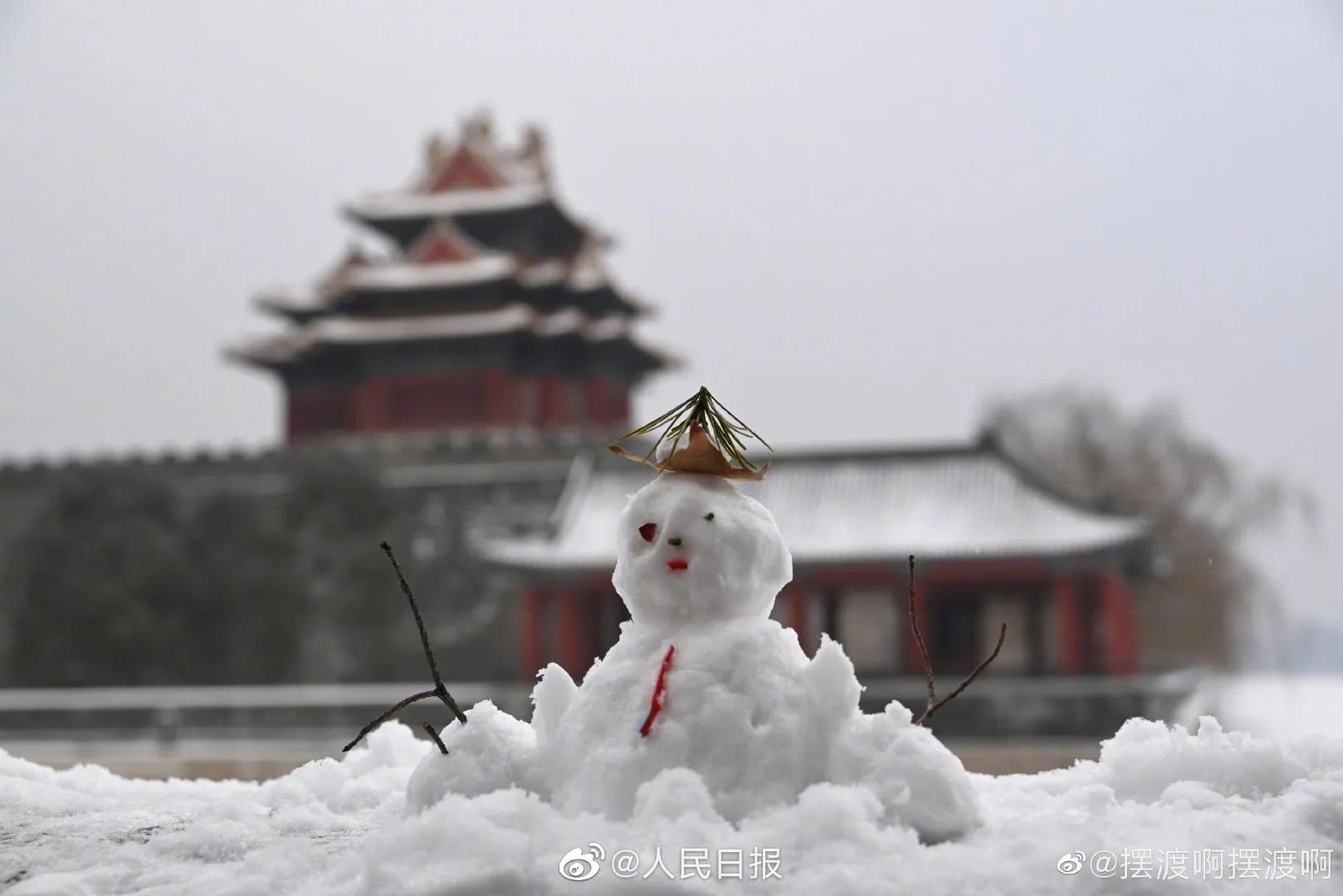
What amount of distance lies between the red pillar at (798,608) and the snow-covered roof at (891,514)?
1.33ft

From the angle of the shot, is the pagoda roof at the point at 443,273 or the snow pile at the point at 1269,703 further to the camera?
the pagoda roof at the point at 443,273

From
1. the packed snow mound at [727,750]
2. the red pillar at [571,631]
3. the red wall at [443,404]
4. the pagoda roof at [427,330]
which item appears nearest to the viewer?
the packed snow mound at [727,750]

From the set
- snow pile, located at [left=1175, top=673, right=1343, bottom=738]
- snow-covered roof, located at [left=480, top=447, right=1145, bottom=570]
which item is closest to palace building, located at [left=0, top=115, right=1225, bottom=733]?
snow-covered roof, located at [left=480, top=447, right=1145, bottom=570]

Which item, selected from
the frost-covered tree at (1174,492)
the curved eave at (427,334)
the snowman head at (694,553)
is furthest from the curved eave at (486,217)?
the snowman head at (694,553)

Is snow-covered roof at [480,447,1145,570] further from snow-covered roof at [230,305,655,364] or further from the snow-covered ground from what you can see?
the snow-covered ground

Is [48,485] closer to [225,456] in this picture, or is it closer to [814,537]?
[225,456]

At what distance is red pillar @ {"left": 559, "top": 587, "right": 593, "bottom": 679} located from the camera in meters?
11.5

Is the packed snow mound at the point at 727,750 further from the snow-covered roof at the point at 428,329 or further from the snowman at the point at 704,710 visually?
the snow-covered roof at the point at 428,329

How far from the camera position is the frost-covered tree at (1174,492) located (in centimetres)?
1916

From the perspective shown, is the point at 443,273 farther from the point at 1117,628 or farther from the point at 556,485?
the point at 1117,628

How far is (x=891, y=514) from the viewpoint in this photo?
11.1 metres

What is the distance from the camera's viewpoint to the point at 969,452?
11445mm

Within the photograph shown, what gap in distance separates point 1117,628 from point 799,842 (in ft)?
31.7

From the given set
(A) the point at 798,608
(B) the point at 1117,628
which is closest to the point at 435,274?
(A) the point at 798,608
